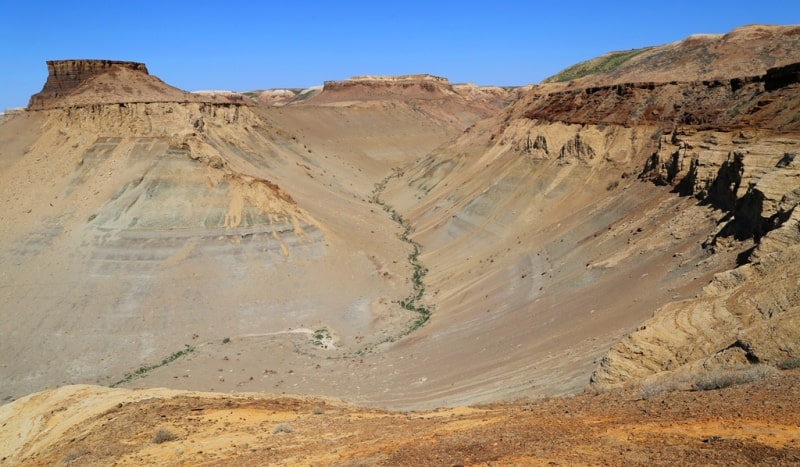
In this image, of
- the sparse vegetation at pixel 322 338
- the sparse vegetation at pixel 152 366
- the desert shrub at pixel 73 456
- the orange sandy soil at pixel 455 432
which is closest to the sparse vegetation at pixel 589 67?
the sparse vegetation at pixel 322 338

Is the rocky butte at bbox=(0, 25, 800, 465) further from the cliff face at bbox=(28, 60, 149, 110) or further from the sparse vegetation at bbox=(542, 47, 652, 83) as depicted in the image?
the sparse vegetation at bbox=(542, 47, 652, 83)

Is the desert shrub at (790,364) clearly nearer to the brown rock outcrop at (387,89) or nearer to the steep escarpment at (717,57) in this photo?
the steep escarpment at (717,57)

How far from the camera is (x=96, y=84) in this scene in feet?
145

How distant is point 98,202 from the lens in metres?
32.4

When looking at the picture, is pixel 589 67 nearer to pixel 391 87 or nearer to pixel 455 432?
pixel 455 432

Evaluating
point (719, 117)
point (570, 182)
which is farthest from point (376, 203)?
point (719, 117)

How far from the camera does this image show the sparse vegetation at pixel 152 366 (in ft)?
74.2

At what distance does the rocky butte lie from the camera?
997cm

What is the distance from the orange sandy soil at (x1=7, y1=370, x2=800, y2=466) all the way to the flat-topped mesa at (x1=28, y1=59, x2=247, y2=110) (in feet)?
116

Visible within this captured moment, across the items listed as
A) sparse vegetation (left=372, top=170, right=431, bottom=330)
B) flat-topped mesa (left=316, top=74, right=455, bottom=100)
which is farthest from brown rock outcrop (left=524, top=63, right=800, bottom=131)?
flat-topped mesa (left=316, top=74, right=455, bottom=100)

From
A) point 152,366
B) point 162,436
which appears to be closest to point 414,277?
point 152,366

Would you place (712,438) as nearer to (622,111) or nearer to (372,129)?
(622,111)

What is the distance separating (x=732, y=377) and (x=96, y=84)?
1839 inches

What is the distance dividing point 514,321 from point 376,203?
101ft
